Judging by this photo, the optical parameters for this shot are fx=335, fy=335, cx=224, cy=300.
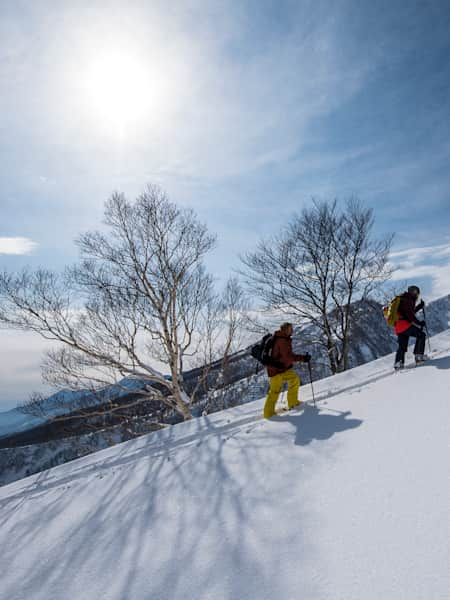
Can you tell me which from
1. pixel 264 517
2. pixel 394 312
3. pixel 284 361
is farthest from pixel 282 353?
pixel 264 517

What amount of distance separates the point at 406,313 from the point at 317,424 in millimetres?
3517

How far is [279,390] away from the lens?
5523 millimetres

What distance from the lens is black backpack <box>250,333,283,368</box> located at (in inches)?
222

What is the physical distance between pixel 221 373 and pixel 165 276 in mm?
4628

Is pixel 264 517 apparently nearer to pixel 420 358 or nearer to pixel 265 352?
pixel 265 352

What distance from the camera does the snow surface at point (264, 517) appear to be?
200cm

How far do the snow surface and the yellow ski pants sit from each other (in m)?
0.49

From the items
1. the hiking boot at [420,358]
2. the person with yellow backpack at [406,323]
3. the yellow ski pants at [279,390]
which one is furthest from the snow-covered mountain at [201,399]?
the hiking boot at [420,358]

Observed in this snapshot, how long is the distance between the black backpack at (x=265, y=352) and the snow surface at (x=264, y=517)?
3.22 ft

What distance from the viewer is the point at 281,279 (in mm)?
14570

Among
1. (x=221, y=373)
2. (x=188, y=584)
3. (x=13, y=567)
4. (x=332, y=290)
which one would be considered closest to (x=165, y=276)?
(x=221, y=373)

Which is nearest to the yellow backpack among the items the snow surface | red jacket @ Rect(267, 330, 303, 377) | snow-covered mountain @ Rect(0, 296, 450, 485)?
the snow surface

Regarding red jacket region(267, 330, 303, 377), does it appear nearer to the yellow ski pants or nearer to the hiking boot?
the yellow ski pants

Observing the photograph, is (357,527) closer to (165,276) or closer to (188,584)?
(188,584)
